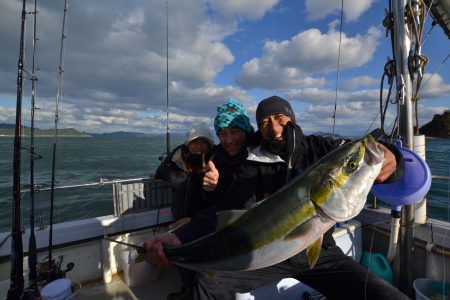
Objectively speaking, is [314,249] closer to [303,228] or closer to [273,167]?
[303,228]

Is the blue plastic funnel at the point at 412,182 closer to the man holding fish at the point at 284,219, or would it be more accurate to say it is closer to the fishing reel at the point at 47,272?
the man holding fish at the point at 284,219

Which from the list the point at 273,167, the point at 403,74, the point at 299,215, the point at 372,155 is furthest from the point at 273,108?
the point at 403,74

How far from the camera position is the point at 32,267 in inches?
127

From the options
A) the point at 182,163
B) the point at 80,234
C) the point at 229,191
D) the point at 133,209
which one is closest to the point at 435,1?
the point at 229,191

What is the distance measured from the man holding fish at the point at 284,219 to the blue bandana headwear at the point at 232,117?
318mm

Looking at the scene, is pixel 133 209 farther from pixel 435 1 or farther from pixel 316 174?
pixel 435 1

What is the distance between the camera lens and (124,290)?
13.1 ft

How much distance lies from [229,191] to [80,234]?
2402 millimetres

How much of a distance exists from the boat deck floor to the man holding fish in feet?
5.14

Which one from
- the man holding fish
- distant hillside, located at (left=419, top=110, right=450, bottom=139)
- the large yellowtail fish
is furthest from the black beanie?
distant hillside, located at (left=419, top=110, right=450, bottom=139)

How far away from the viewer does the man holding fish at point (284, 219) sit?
2043 mm

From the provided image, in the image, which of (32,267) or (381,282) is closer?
(381,282)

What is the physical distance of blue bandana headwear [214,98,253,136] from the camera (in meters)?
3.66

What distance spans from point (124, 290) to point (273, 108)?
10.9ft
